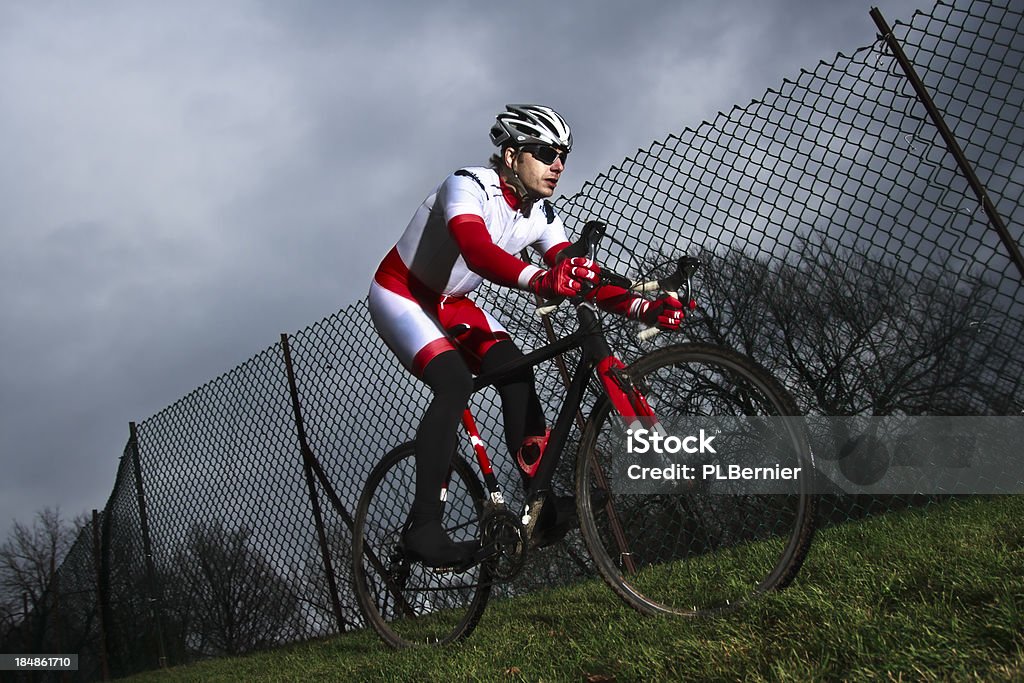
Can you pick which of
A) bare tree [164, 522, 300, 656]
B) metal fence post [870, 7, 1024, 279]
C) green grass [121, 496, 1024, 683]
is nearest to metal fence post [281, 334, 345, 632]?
bare tree [164, 522, 300, 656]

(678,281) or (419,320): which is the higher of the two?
(419,320)

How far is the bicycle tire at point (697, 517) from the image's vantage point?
2734 millimetres

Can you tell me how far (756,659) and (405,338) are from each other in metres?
1.96

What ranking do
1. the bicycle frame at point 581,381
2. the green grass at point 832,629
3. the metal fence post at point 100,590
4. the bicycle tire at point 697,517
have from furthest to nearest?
the metal fence post at point 100,590 < the bicycle frame at point 581,381 < the bicycle tire at point 697,517 < the green grass at point 832,629

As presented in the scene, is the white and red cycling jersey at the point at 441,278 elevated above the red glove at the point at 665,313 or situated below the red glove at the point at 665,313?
above

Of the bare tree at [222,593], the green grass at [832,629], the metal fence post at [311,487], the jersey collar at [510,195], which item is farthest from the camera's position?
the bare tree at [222,593]

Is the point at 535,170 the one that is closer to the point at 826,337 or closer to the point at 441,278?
the point at 441,278

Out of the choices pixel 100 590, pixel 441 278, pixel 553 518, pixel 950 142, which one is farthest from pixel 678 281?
pixel 100 590

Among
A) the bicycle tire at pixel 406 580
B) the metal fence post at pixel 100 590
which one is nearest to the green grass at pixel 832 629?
the bicycle tire at pixel 406 580

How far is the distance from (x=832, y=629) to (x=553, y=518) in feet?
3.92

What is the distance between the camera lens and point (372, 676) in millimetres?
3531

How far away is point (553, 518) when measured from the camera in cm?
327

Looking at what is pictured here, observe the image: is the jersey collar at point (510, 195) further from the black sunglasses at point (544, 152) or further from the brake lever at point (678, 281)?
the brake lever at point (678, 281)

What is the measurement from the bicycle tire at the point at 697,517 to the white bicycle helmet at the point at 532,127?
102 centimetres
